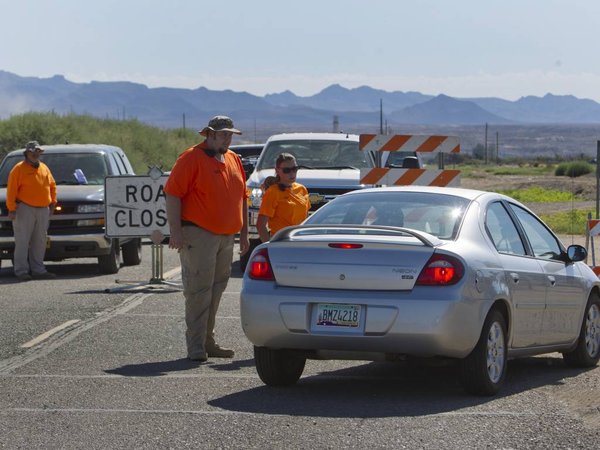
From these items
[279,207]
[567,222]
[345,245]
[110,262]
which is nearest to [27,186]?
[110,262]

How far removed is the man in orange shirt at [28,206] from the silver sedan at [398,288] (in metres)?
10.1

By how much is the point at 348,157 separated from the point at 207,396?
12760mm

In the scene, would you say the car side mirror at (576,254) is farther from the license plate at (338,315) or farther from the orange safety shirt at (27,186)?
the orange safety shirt at (27,186)

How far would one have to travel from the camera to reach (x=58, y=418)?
28.5ft

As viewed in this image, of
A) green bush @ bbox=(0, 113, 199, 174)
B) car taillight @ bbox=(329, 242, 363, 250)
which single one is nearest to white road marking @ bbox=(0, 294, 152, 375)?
car taillight @ bbox=(329, 242, 363, 250)

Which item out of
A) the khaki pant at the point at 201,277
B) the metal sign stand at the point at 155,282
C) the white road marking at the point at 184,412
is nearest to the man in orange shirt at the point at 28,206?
the metal sign stand at the point at 155,282

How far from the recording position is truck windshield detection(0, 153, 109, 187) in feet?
71.8

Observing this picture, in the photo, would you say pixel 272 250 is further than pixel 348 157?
No

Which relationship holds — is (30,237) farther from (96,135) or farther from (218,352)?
(96,135)

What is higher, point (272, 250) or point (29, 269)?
point (272, 250)

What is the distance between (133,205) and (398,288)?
982 cm

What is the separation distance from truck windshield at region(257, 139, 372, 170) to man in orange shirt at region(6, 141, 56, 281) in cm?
369

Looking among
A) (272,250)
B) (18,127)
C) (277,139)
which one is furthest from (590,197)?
(272,250)

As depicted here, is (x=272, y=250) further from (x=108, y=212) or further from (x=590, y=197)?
(x=590, y=197)
